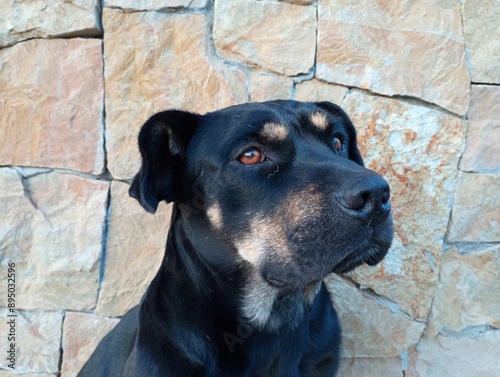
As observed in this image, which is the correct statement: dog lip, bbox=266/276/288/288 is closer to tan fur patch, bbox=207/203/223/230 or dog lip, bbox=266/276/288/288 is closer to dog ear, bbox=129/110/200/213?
tan fur patch, bbox=207/203/223/230

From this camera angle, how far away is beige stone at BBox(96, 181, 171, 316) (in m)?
3.25

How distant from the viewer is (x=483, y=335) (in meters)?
3.25

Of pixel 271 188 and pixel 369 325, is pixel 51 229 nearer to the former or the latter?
pixel 271 188

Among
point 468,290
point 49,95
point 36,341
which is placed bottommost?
point 36,341

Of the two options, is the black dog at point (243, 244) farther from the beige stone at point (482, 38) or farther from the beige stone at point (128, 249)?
the beige stone at point (482, 38)

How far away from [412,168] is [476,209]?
17.8 inches

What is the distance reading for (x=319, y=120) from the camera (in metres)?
2.53

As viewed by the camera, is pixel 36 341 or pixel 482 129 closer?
pixel 482 129

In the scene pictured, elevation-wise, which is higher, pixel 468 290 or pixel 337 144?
pixel 337 144

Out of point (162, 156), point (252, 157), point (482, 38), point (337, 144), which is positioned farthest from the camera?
point (482, 38)

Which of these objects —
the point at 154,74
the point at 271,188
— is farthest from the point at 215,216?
the point at 154,74

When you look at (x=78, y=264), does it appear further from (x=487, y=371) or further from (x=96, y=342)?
(x=487, y=371)

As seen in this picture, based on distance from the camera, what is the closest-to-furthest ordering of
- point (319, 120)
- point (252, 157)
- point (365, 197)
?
point (365, 197) → point (252, 157) → point (319, 120)

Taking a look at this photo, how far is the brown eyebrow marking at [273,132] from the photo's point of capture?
2291mm
